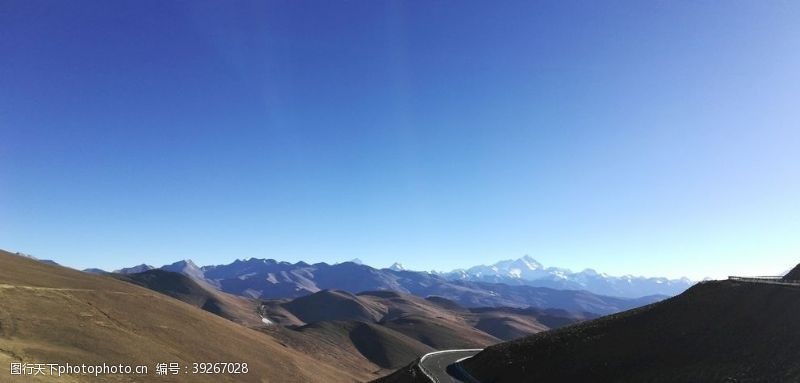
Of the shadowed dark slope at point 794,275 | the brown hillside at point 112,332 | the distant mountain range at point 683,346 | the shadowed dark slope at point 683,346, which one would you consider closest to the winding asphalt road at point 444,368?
the distant mountain range at point 683,346

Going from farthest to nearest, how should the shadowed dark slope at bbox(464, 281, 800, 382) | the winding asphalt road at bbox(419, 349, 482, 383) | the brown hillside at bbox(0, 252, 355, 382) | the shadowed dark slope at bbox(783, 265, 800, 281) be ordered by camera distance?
the brown hillside at bbox(0, 252, 355, 382) → the shadowed dark slope at bbox(783, 265, 800, 281) → the winding asphalt road at bbox(419, 349, 482, 383) → the shadowed dark slope at bbox(464, 281, 800, 382)

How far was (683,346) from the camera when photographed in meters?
42.4

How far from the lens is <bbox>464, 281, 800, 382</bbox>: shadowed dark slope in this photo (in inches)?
1421

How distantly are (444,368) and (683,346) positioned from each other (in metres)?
26.1

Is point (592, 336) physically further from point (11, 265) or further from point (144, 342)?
point (11, 265)

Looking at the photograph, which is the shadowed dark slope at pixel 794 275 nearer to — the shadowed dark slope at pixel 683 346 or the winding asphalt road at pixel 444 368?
the shadowed dark slope at pixel 683 346

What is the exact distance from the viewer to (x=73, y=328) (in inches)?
2921

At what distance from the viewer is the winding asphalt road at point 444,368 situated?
2070 inches

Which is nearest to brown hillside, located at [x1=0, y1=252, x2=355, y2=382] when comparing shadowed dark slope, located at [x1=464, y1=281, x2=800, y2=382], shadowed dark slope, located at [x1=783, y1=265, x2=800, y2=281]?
shadowed dark slope, located at [x1=464, y1=281, x2=800, y2=382]

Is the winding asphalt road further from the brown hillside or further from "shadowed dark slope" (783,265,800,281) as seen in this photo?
"shadowed dark slope" (783,265,800,281)

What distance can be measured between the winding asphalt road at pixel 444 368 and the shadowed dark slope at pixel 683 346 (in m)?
1.85

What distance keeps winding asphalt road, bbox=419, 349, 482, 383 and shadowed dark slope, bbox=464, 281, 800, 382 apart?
185 centimetres

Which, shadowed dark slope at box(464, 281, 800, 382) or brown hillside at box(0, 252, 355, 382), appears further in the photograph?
brown hillside at box(0, 252, 355, 382)

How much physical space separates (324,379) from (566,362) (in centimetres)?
7435
